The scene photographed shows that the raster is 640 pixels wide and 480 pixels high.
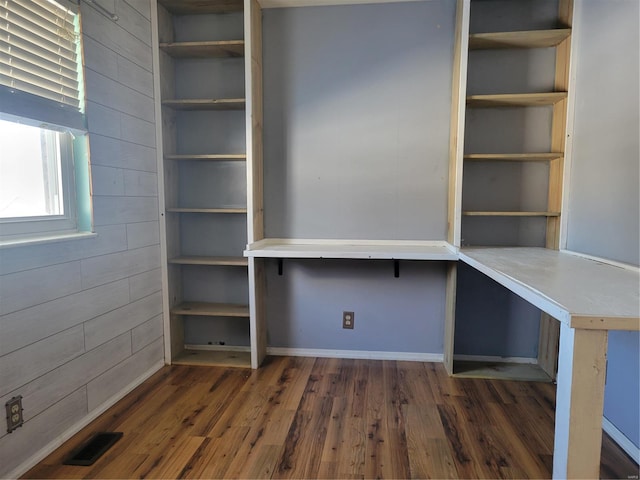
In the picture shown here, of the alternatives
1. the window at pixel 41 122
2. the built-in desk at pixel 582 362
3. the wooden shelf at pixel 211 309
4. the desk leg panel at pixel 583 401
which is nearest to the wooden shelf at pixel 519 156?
the built-in desk at pixel 582 362

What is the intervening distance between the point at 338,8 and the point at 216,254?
1.92m

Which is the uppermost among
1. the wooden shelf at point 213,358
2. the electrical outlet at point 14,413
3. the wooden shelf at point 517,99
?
the wooden shelf at point 517,99

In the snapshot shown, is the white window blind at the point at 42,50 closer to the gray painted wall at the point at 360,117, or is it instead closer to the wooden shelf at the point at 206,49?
the wooden shelf at the point at 206,49

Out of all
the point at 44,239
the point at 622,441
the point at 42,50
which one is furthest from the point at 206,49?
the point at 622,441

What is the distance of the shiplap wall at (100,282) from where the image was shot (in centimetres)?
150

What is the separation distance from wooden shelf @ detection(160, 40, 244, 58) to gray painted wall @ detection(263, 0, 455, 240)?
0.24 m

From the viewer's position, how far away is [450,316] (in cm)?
242

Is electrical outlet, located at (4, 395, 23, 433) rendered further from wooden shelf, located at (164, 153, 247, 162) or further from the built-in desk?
the built-in desk

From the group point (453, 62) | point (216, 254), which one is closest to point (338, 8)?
point (453, 62)

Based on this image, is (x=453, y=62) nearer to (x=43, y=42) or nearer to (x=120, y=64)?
(x=120, y=64)

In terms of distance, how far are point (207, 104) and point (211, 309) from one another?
1.41 m

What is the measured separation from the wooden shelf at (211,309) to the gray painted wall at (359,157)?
0.31 metres

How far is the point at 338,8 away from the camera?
2.46m

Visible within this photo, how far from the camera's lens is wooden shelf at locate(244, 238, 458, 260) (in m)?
2.23
